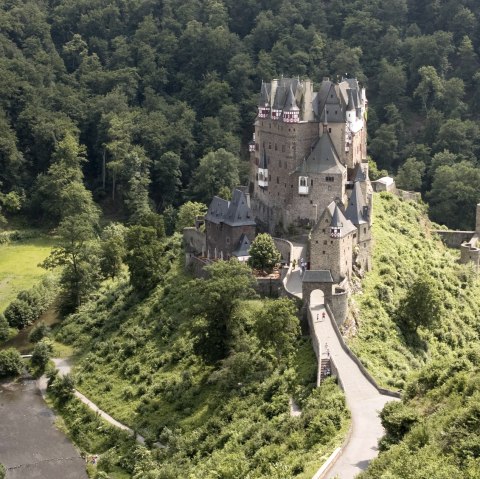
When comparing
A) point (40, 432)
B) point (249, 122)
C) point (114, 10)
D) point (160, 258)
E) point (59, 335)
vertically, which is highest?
point (114, 10)

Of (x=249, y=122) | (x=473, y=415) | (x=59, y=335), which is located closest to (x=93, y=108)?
(x=249, y=122)

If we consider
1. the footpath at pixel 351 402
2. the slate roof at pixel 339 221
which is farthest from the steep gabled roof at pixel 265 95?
the footpath at pixel 351 402

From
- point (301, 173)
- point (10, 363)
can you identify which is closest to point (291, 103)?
point (301, 173)

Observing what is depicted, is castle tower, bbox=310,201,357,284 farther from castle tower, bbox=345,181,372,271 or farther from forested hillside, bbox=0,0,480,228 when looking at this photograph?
forested hillside, bbox=0,0,480,228

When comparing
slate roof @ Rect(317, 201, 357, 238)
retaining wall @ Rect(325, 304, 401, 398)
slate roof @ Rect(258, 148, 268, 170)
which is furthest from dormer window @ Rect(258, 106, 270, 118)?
retaining wall @ Rect(325, 304, 401, 398)

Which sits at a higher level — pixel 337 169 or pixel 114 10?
pixel 114 10

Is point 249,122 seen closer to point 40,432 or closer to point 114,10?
point 114,10

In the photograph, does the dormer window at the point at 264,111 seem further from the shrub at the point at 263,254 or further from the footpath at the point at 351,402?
the footpath at the point at 351,402
